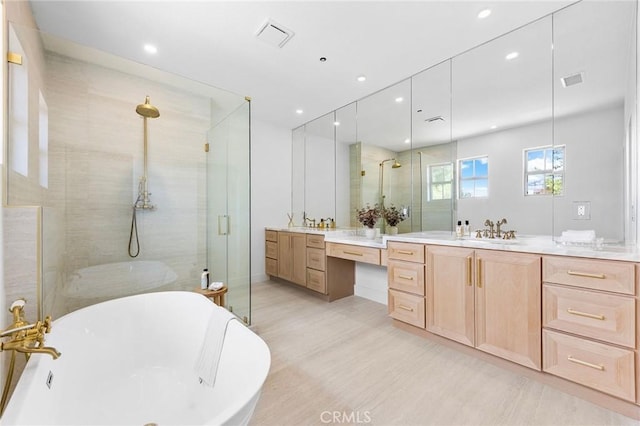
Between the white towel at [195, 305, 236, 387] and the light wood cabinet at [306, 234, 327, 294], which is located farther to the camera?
the light wood cabinet at [306, 234, 327, 294]

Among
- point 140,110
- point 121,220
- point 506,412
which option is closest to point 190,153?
point 140,110

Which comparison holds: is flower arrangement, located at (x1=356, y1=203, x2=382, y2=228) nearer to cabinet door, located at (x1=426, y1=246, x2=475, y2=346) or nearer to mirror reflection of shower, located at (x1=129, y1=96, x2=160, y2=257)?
cabinet door, located at (x1=426, y1=246, x2=475, y2=346)

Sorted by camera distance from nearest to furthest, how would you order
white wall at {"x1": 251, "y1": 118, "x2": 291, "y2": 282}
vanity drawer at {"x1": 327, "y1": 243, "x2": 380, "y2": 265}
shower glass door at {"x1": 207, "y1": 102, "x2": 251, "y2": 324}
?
shower glass door at {"x1": 207, "y1": 102, "x2": 251, "y2": 324}
vanity drawer at {"x1": 327, "y1": 243, "x2": 380, "y2": 265}
white wall at {"x1": 251, "y1": 118, "x2": 291, "y2": 282}

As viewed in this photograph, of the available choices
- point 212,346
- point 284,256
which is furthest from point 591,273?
point 284,256

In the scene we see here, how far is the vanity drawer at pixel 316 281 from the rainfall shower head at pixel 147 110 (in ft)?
8.28

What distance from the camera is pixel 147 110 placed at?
2.53 metres

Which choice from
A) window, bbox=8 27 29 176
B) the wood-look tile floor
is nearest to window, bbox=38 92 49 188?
window, bbox=8 27 29 176

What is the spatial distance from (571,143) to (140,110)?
3.73 m

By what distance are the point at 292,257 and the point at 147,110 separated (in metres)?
2.47

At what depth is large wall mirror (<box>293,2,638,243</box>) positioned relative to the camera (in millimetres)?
1810

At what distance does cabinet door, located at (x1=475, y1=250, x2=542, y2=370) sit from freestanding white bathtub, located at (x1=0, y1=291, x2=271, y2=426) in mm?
1696

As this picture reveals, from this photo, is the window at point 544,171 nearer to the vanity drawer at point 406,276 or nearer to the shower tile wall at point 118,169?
the vanity drawer at point 406,276

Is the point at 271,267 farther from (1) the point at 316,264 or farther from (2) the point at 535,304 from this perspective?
(2) the point at 535,304

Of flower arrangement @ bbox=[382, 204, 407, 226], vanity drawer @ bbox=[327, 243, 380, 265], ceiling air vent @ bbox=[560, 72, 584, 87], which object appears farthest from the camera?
flower arrangement @ bbox=[382, 204, 407, 226]
